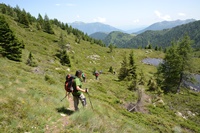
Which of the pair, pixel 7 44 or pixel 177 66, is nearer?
pixel 7 44

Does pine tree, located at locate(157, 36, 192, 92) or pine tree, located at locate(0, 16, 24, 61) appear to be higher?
pine tree, located at locate(0, 16, 24, 61)

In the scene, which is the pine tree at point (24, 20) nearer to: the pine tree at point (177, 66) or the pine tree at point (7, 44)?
the pine tree at point (7, 44)

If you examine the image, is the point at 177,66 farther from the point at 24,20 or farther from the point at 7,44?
the point at 24,20

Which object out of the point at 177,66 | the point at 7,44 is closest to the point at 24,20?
the point at 7,44

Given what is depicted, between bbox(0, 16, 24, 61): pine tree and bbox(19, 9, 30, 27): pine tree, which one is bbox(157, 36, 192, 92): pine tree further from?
bbox(19, 9, 30, 27): pine tree

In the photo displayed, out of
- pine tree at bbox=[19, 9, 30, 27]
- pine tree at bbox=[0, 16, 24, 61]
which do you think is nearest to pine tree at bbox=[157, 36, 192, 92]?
pine tree at bbox=[0, 16, 24, 61]

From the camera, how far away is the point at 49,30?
79312mm

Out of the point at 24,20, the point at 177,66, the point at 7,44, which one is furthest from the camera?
the point at 24,20

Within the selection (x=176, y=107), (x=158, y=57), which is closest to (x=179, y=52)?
(x=176, y=107)

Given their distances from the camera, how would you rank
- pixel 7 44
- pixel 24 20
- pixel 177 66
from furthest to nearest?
1. pixel 24 20
2. pixel 177 66
3. pixel 7 44

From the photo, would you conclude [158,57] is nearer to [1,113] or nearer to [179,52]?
[179,52]

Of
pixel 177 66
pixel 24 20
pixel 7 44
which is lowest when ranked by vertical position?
pixel 177 66

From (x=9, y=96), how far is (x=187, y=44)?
35380mm

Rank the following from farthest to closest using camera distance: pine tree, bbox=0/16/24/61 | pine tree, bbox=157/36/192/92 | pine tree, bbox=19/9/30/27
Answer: pine tree, bbox=19/9/30/27 → pine tree, bbox=157/36/192/92 → pine tree, bbox=0/16/24/61
